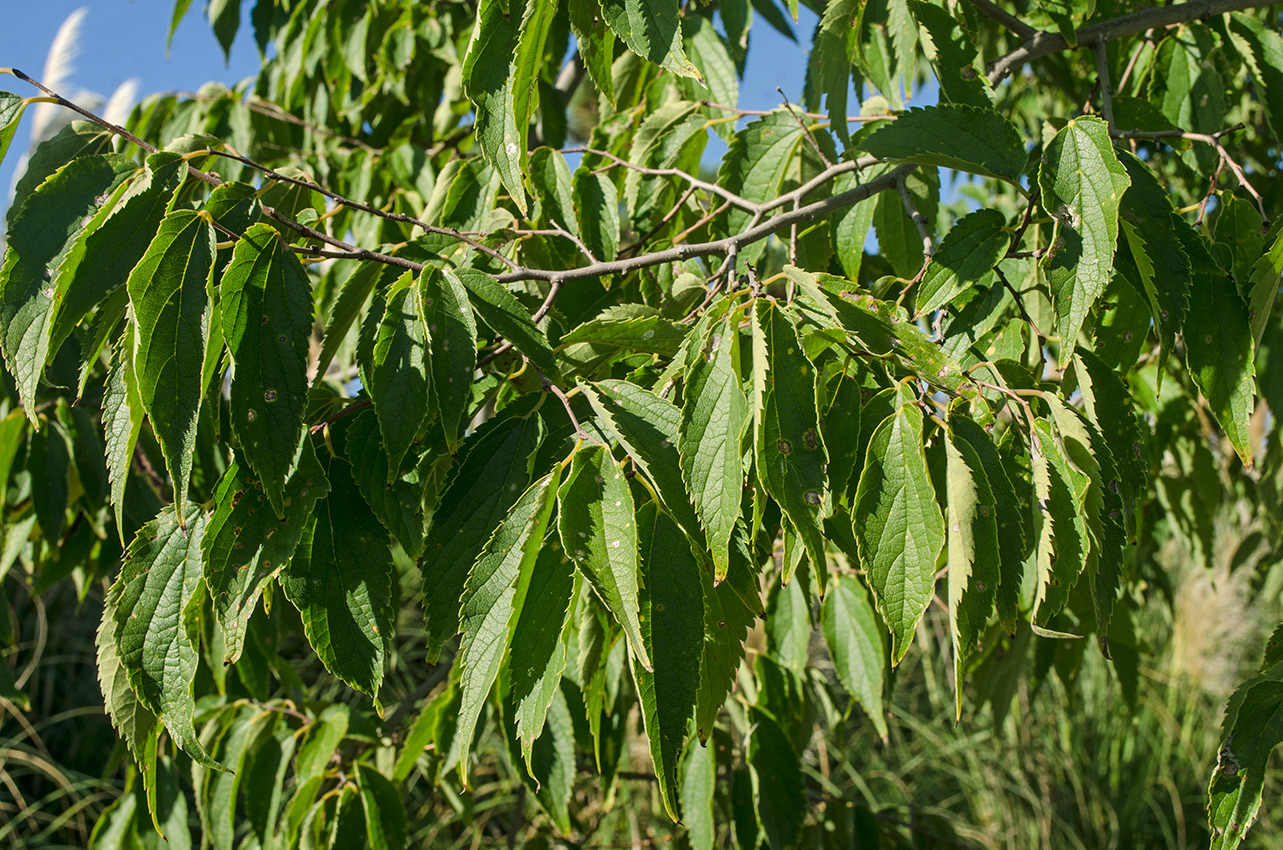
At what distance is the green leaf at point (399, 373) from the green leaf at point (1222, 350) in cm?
62

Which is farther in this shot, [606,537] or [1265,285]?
[1265,285]

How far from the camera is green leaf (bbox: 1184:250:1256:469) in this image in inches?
29.0

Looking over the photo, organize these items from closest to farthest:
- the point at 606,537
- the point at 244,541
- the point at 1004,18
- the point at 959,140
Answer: the point at 606,537
the point at 244,541
the point at 959,140
the point at 1004,18

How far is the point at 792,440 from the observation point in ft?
2.04

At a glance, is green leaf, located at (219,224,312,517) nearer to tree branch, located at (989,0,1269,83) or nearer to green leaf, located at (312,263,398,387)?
green leaf, located at (312,263,398,387)

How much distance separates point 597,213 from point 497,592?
569 mm

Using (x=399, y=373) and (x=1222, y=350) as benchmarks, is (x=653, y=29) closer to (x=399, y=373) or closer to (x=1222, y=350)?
(x=399, y=373)

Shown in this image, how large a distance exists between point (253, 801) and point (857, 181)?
3.69ft

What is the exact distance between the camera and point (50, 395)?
1.40 m

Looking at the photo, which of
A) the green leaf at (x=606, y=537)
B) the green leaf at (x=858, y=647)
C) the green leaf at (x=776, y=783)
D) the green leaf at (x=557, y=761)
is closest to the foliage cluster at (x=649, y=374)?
the green leaf at (x=606, y=537)

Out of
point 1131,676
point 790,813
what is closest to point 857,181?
point 790,813

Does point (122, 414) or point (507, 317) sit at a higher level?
point (507, 317)

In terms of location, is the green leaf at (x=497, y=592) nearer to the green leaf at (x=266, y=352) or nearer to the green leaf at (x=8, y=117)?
the green leaf at (x=266, y=352)

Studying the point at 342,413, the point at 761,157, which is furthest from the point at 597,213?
the point at 342,413
